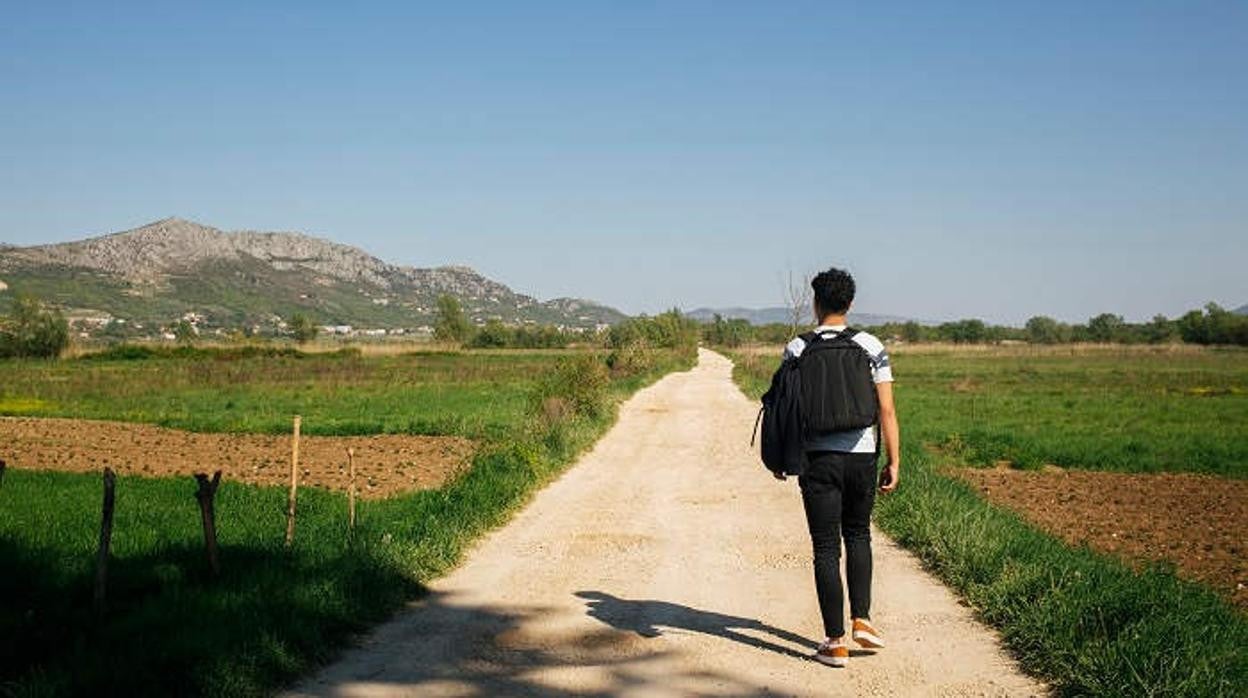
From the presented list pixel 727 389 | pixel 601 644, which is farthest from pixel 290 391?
pixel 601 644

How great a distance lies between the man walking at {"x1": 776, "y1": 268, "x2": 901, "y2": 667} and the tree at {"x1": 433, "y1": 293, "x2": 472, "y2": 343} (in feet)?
394

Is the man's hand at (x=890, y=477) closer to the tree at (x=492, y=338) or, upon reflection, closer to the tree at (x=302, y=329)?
the tree at (x=492, y=338)

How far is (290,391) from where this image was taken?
149ft

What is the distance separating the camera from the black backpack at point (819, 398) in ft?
18.4

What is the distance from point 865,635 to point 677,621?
55.4 inches

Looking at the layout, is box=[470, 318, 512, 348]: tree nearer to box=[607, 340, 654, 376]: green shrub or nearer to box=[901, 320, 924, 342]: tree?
box=[607, 340, 654, 376]: green shrub

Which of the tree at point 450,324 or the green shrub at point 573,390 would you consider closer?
the green shrub at point 573,390

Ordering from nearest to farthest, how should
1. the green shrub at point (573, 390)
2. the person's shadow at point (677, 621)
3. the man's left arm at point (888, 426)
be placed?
the man's left arm at point (888, 426) < the person's shadow at point (677, 621) < the green shrub at point (573, 390)

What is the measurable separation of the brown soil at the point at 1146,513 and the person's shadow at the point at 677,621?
5985 millimetres

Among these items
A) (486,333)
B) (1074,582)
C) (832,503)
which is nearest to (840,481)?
(832,503)

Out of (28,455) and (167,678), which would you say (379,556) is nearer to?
(167,678)

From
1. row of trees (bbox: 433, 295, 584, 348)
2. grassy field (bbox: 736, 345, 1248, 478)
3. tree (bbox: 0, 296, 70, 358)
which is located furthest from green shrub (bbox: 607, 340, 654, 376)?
row of trees (bbox: 433, 295, 584, 348)

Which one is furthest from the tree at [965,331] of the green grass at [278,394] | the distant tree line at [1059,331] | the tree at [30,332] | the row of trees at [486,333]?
the tree at [30,332]

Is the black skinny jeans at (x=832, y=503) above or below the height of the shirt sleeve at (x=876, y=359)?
below
